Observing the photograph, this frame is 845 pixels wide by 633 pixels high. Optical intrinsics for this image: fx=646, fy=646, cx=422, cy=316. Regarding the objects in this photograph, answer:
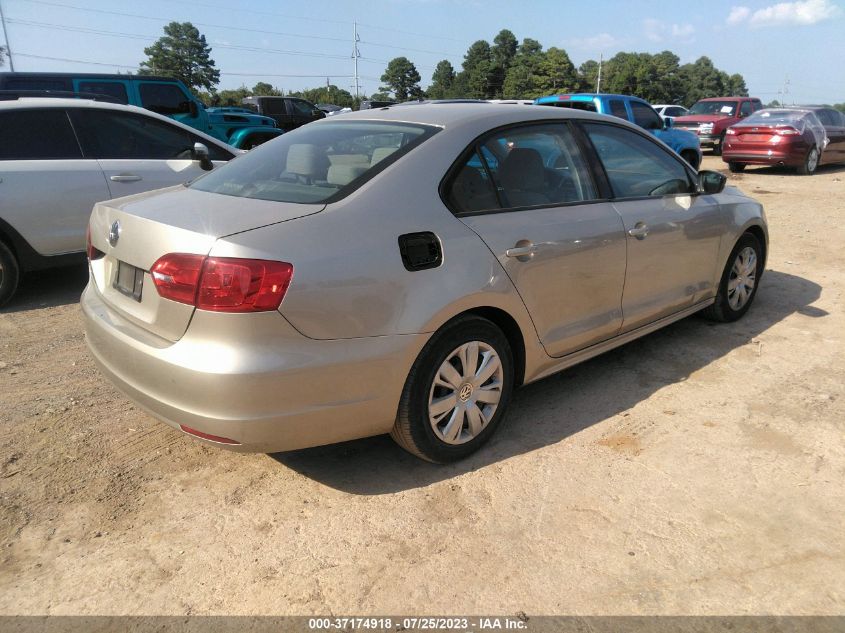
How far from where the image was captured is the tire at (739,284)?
4801 mm

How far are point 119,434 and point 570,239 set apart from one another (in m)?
2.55

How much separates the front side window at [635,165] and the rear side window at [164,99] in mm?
8992

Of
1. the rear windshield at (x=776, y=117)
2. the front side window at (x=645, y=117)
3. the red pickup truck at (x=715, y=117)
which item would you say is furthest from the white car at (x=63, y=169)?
the red pickup truck at (x=715, y=117)

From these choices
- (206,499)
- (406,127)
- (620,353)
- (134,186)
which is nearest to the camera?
(206,499)

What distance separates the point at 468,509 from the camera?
2.77m

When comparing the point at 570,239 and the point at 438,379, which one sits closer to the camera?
the point at 438,379

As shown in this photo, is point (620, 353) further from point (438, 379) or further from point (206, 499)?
point (206, 499)

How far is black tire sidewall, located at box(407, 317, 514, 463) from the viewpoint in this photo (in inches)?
109

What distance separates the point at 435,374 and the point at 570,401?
127cm

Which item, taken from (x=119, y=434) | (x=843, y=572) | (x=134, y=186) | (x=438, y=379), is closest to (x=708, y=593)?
(x=843, y=572)

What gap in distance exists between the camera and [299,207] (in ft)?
8.64

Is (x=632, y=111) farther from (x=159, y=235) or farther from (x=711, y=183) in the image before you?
(x=159, y=235)

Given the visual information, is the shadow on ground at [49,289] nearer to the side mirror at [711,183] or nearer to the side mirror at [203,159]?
the side mirror at [203,159]

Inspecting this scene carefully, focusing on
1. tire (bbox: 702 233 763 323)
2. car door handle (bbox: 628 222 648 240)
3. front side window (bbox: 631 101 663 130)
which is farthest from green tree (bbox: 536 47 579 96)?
car door handle (bbox: 628 222 648 240)
